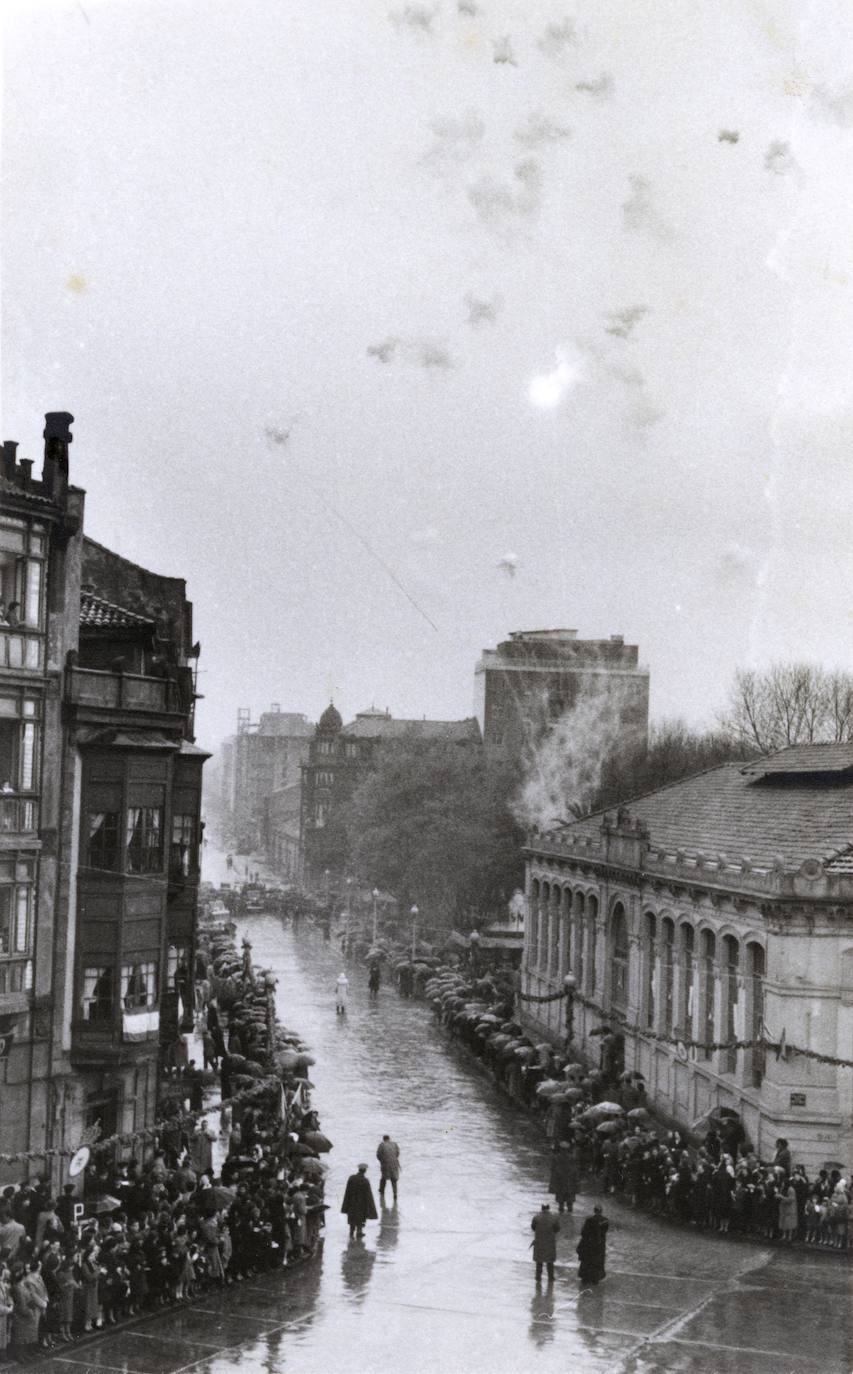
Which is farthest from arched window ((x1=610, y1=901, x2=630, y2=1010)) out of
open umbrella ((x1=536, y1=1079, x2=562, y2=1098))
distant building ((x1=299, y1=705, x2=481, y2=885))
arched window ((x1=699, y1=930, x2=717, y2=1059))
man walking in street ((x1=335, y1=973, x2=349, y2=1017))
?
man walking in street ((x1=335, y1=973, x2=349, y2=1017))

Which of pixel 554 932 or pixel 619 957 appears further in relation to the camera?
pixel 554 932

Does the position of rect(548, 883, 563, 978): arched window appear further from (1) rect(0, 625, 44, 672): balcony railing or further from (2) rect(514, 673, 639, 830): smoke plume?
(1) rect(0, 625, 44, 672): balcony railing

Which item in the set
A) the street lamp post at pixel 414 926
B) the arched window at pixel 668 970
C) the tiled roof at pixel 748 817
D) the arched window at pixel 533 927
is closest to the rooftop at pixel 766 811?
the tiled roof at pixel 748 817

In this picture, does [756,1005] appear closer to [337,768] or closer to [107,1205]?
[107,1205]

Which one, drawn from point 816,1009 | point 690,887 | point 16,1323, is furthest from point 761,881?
point 16,1323

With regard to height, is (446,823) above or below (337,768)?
below

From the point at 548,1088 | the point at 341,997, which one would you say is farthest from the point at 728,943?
the point at 341,997
